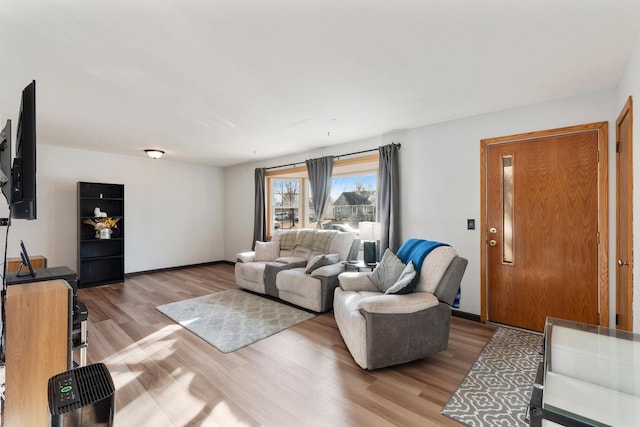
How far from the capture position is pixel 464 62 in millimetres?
2223

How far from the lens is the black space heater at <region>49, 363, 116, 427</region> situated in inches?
36.6

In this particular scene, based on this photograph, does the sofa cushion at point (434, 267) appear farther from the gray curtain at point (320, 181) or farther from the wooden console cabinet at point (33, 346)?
the gray curtain at point (320, 181)

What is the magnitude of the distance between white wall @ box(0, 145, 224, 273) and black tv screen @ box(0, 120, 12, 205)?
3.82 m

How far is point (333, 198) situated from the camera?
6.03 metres

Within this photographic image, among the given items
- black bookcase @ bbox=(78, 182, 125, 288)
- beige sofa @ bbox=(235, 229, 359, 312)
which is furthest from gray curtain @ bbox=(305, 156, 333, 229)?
black bookcase @ bbox=(78, 182, 125, 288)

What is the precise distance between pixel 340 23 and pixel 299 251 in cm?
363

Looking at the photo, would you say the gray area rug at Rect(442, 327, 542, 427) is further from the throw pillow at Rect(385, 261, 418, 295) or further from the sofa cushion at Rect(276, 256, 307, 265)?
the sofa cushion at Rect(276, 256, 307, 265)

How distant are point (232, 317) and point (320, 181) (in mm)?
2552

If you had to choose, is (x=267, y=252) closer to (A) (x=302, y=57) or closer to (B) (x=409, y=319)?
(B) (x=409, y=319)

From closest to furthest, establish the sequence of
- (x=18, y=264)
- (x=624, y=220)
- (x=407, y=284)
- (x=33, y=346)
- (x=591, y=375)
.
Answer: (x=591, y=375), (x=33, y=346), (x=624, y=220), (x=407, y=284), (x=18, y=264)

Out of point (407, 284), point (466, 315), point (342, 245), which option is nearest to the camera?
point (407, 284)

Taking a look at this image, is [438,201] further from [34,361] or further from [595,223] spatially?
[34,361]

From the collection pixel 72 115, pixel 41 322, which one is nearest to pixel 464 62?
pixel 41 322

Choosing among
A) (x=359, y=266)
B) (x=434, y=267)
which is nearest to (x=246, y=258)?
(x=359, y=266)
